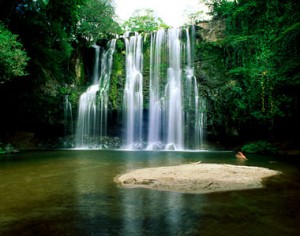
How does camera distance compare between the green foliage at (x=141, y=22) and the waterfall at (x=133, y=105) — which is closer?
the waterfall at (x=133, y=105)

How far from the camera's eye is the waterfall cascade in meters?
21.5

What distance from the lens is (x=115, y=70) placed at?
80.5 feet

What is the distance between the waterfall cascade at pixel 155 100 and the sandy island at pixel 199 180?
12.6m

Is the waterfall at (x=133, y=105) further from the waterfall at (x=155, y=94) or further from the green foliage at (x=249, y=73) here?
the green foliage at (x=249, y=73)

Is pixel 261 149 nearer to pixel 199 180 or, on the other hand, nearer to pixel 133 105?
pixel 133 105

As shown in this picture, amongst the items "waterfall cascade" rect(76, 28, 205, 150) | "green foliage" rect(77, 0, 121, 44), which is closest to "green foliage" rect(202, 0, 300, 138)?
"waterfall cascade" rect(76, 28, 205, 150)

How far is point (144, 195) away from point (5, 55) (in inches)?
477

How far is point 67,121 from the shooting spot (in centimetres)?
2311

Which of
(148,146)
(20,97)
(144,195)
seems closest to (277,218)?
(144,195)

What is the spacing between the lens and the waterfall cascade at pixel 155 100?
845 inches

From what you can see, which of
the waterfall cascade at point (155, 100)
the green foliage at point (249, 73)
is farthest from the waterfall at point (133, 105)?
the green foliage at point (249, 73)

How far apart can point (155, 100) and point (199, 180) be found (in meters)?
15.8

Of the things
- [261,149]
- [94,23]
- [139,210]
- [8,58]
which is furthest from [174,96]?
[139,210]

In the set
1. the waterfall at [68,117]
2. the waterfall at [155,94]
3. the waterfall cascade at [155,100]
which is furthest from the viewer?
the waterfall at [68,117]
